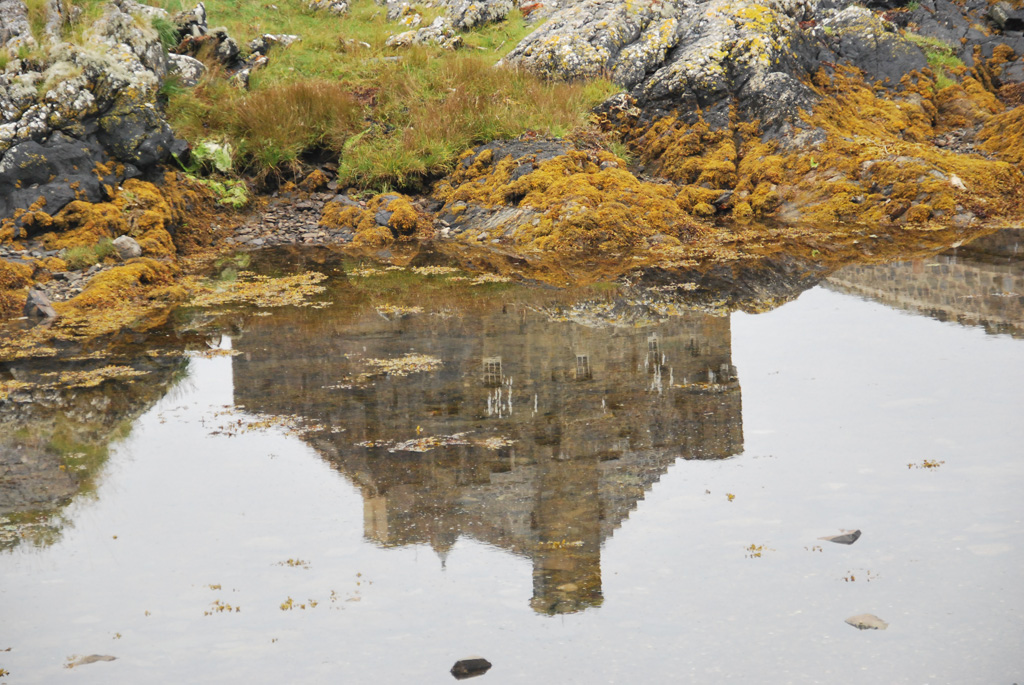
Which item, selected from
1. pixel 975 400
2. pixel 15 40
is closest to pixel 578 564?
pixel 975 400

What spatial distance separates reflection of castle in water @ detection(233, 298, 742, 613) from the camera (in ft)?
13.8

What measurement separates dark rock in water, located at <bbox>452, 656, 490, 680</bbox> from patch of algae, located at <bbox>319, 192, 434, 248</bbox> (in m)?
10.2

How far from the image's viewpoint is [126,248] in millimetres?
10555

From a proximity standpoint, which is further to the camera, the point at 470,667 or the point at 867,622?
the point at 867,622

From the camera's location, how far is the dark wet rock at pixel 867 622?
3211mm

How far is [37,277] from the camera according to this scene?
9.73m

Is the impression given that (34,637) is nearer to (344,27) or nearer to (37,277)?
(37,277)

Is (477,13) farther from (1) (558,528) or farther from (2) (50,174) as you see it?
(1) (558,528)

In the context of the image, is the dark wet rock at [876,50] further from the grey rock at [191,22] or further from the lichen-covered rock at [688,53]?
the grey rock at [191,22]

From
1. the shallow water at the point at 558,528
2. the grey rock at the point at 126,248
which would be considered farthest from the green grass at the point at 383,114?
the shallow water at the point at 558,528

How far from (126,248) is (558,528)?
8.44m

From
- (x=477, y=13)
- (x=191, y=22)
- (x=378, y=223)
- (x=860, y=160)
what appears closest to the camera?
(x=860, y=160)

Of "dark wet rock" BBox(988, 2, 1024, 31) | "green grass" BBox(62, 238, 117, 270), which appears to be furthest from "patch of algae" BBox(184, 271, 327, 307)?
"dark wet rock" BBox(988, 2, 1024, 31)

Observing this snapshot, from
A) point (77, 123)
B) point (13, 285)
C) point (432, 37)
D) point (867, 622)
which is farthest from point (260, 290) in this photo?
point (432, 37)
